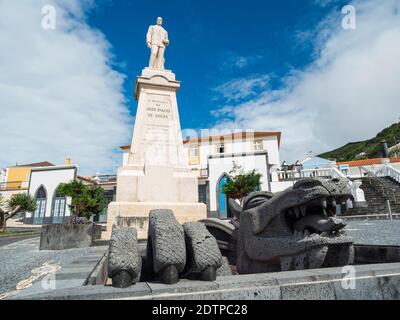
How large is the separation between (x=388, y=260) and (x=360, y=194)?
1764 centimetres

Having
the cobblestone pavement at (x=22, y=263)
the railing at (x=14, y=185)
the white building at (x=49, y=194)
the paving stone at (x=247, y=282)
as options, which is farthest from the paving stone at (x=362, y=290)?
the railing at (x=14, y=185)

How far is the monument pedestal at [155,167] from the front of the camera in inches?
298

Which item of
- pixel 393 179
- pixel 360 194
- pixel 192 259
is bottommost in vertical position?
pixel 192 259

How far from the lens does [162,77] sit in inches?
382

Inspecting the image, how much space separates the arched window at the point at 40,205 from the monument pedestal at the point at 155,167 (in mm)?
24749

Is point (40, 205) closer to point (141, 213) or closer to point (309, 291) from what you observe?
point (141, 213)

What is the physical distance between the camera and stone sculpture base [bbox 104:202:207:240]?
688cm

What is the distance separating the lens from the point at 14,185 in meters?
37.2

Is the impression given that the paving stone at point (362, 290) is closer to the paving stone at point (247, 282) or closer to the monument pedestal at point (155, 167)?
the paving stone at point (247, 282)

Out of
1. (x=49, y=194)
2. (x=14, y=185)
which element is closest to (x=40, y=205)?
(x=49, y=194)

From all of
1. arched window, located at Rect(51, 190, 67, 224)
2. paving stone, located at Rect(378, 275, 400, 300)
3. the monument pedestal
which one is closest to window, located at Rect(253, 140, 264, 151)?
arched window, located at Rect(51, 190, 67, 224)
